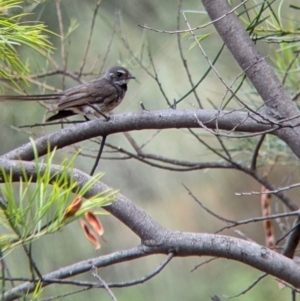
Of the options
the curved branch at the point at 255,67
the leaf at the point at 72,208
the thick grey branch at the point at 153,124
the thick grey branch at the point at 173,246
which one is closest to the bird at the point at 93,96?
the thick grey branch at the point at 153,124

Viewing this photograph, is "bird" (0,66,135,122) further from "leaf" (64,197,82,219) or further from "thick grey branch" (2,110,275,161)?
"leaf" (64,197,82,219)

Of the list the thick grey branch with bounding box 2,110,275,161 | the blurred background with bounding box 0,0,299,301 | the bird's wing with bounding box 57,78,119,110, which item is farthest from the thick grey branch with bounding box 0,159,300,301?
the bird's wing with bounding box 57,78,119,110

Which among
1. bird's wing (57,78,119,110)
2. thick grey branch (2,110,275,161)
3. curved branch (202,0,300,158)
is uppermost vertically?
bird's wing (57,78,119,110)

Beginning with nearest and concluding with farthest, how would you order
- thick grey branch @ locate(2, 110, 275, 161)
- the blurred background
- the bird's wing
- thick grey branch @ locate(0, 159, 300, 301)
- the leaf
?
the leaf → thick grey branch @ locate(0, 159, 300, 301) → thick grey branch @ locate(2, 110, 275, 161) → the bird's wing → the blurred background

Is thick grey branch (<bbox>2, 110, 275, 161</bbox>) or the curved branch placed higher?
the curved branch

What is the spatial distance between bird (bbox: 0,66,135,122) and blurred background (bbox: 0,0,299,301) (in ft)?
0.24

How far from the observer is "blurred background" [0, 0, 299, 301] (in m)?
2.46

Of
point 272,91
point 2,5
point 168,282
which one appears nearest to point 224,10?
point 272,91

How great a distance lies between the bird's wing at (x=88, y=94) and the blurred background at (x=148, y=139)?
0.22 ft

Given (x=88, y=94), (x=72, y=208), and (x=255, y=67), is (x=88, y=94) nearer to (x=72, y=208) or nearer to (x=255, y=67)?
(x=255, y=67)

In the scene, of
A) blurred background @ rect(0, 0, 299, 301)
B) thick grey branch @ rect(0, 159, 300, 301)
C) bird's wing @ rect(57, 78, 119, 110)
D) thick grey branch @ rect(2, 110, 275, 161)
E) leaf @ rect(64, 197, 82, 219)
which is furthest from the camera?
blurred background @ rect(0, 0, 299, 301)

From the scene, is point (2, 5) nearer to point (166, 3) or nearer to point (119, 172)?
point (166, 3)

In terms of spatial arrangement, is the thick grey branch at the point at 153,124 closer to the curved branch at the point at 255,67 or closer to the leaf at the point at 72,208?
the curved branch at the point at 255,67

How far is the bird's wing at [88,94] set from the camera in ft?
7.25
